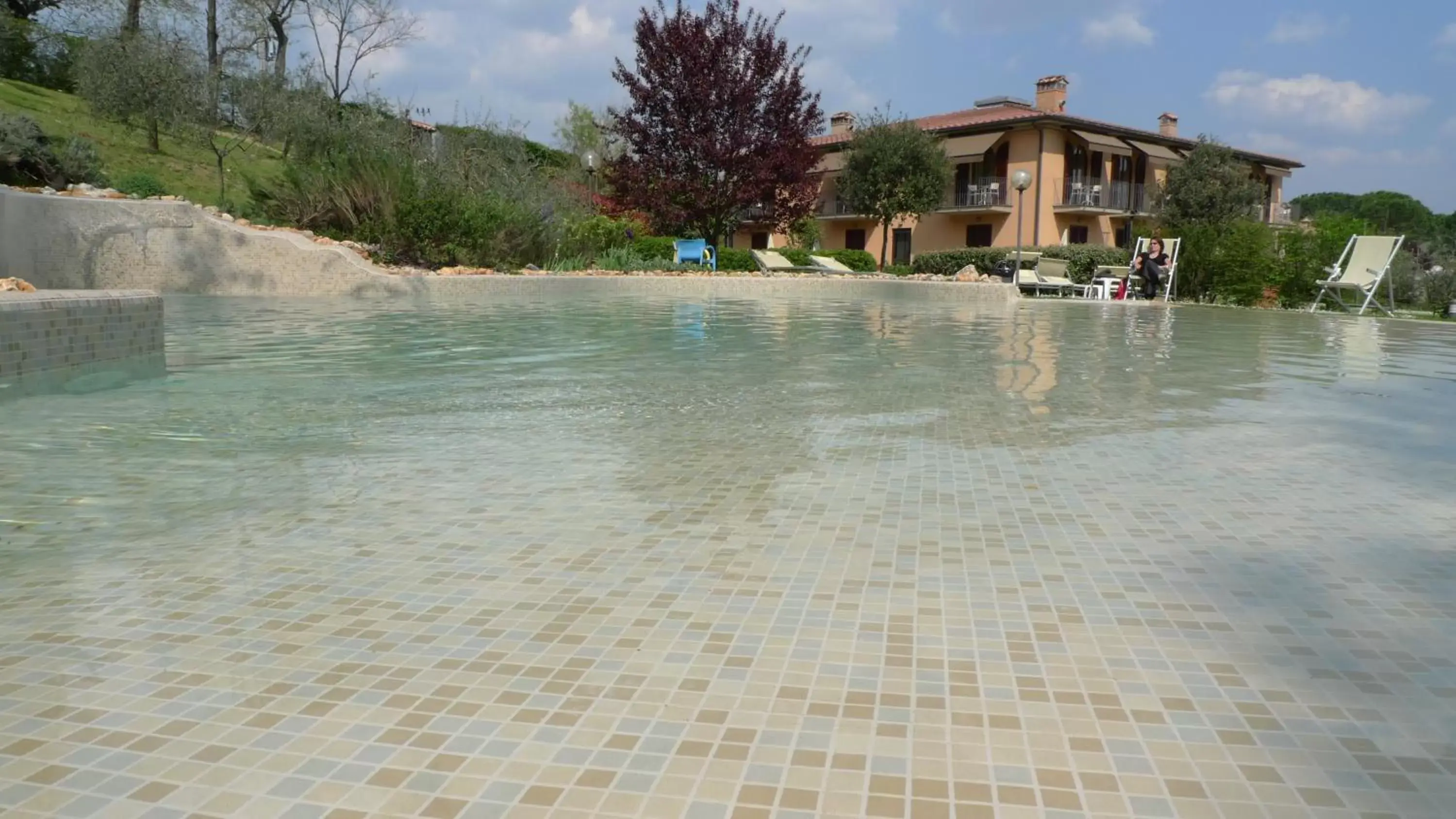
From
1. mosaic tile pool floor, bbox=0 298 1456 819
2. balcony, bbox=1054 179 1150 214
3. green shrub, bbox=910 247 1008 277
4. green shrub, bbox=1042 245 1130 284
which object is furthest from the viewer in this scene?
balcony, bbox=1054 179 1150 214

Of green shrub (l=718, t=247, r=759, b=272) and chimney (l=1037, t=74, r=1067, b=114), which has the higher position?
chimney (l=1037, t=74, r=1067, b=114)

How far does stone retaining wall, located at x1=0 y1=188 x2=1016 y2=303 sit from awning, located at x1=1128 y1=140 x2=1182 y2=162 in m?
30.4

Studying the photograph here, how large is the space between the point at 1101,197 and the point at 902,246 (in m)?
7.91

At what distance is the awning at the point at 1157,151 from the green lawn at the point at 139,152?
1199 inches

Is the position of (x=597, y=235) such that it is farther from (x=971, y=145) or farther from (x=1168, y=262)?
(x=971, y=145)

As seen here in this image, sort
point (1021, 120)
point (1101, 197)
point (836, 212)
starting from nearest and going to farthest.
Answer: point (1021, 120) → point (1101, 197) → point (836, 212)

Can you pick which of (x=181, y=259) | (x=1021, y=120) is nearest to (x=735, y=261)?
(x=181, y=259)

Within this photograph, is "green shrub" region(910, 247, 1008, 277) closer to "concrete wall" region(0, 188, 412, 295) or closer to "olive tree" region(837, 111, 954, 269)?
"olive tree" region(837, 111, 954, 269)

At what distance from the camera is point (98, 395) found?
16.5 ft

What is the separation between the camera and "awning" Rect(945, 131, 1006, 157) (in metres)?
37.0

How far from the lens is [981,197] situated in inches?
1512

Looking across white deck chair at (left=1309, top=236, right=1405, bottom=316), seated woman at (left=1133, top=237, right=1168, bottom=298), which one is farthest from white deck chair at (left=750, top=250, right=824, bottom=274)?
white deck chair at (left=1309, top=236, right=1405, bottom=316)

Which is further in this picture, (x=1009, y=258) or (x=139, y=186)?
(x=1009, y=258)

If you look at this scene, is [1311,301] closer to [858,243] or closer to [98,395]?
[98,395]
